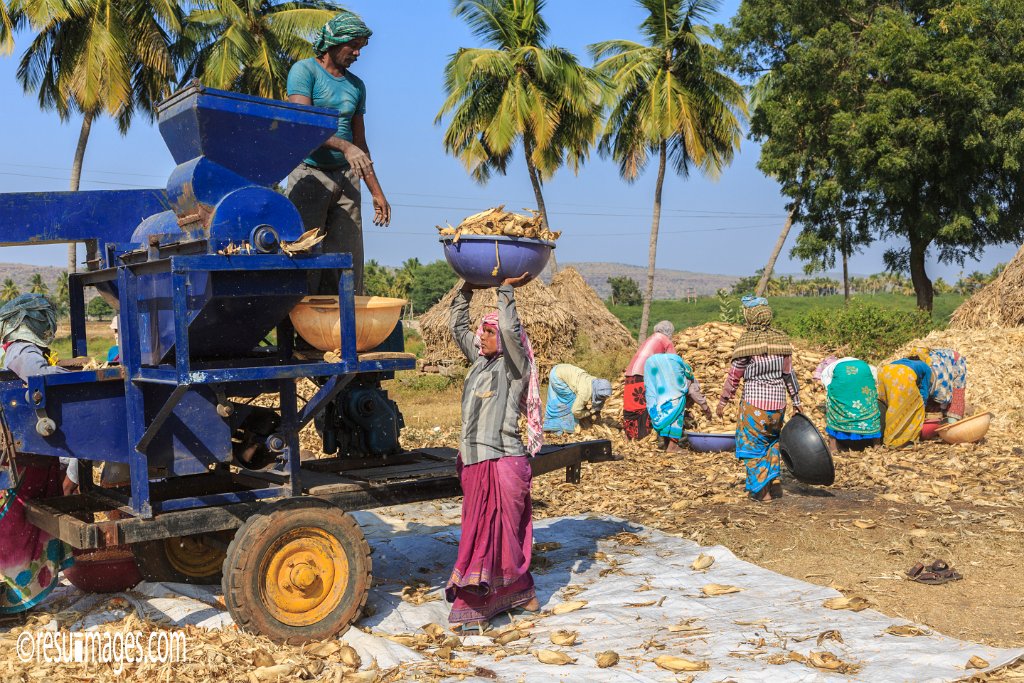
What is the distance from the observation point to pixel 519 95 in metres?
26.5

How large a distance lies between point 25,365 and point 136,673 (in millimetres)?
1659

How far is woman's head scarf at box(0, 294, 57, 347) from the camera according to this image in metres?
4.93

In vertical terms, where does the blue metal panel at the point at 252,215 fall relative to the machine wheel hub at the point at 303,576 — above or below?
above

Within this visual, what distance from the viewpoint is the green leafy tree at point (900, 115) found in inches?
855

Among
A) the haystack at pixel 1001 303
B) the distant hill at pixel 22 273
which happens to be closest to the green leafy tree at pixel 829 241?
the haystack at pixel 1001 303

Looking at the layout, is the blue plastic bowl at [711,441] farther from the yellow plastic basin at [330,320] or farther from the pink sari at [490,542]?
the yellow plastic basin at [330,320]

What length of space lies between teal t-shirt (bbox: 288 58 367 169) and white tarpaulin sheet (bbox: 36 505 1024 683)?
261 cm

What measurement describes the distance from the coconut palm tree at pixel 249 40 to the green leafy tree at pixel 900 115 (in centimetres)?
1219

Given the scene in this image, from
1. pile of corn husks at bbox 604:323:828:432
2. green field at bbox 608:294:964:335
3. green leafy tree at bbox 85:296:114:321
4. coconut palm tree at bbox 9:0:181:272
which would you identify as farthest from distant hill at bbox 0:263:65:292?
pile of corn husks at bbox 604:323:828:432

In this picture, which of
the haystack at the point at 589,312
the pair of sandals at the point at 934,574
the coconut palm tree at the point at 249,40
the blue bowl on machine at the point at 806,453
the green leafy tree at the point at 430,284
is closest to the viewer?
the pair of sandals at the point at 934,574

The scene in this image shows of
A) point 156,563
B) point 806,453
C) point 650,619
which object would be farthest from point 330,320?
point 806,453

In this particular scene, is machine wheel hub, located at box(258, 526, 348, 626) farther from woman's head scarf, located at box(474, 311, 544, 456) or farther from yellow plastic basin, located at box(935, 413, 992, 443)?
yellow plastic basin, located at box(935, 413, 992, 443)

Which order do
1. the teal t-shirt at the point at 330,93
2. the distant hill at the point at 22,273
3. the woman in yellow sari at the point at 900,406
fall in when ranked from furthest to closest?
the distant hill at the point at 22,273
the woman in yellow sari at the point at 900,406
the teal t-shirt at the point at 330,93

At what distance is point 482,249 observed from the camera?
5.21 meters
